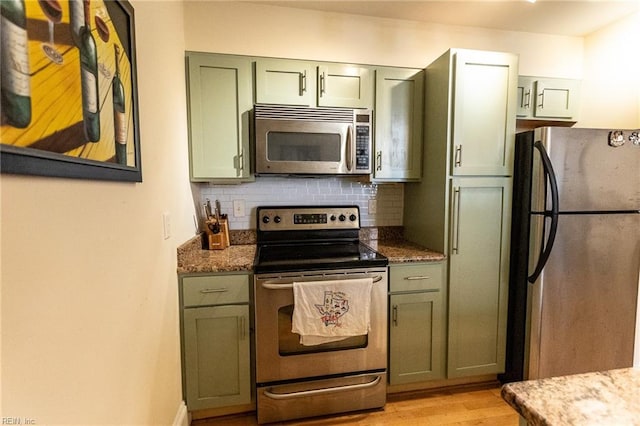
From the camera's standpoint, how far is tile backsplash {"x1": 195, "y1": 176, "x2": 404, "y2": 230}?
225 cm

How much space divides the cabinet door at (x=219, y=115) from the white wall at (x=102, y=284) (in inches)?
9.5

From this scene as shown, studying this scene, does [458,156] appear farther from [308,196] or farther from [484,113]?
[308,196]

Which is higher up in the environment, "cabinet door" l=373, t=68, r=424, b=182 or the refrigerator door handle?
"cabinet door" l=373, t=68, r=424, b=182

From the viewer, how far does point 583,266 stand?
1844 millimetres

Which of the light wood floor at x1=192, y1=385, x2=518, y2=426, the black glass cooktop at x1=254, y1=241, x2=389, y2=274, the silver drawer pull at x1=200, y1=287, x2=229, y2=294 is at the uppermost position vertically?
the black glass cooktop at x1=254, y1=241, x2=389, y2=274

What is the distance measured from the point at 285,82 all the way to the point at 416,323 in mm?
1755

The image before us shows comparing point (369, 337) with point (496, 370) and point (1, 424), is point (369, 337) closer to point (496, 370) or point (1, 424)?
point (496, 370)

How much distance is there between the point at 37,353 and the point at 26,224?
270 millimetres

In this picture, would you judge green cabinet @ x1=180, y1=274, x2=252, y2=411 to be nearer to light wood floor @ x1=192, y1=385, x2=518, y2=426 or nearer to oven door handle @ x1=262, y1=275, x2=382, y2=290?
oven door handle @ x1=262, y1=275, x2=382, y2=290

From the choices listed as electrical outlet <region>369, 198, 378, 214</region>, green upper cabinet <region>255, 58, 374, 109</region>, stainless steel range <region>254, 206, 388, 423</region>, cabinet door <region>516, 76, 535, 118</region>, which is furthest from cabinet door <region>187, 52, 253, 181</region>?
cabinet door <region>516, 76, 535, 118</region>

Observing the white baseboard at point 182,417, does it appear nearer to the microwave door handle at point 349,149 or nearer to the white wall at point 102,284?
the white wall at point 102,284

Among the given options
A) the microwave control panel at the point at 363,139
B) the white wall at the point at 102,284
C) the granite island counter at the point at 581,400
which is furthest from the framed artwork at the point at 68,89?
the microwave control panel at the point at 363,139

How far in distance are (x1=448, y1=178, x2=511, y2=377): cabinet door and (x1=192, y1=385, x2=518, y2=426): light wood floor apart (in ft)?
0.55

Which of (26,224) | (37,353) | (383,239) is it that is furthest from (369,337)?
(26,224)
